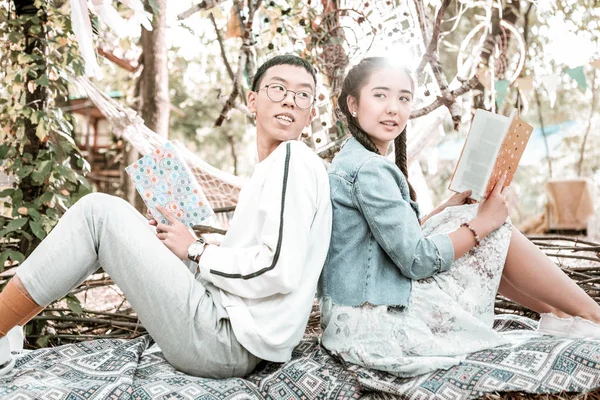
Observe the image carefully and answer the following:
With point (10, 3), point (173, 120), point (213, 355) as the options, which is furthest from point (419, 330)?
point (173, 120)

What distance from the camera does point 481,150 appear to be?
1.80 meters

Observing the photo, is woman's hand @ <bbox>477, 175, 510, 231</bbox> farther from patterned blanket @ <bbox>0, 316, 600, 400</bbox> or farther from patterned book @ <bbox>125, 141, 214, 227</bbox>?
patterned book @ <bbox>125, 141, 214, 227</bbox>

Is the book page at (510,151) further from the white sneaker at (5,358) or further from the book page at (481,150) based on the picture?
the white sneaker at (5,358)

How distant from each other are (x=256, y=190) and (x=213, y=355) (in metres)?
0.46

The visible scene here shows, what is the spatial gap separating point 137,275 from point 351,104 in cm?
81

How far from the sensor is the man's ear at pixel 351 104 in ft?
6.34

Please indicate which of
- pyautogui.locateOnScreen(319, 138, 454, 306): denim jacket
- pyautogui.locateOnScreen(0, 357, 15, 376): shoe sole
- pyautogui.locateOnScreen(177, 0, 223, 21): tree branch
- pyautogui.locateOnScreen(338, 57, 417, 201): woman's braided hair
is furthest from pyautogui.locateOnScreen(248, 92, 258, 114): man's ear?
pyautogui.locateOnScreen(177, 0, 223, 21): tree branch

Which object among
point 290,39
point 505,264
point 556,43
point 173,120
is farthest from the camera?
point 173,120

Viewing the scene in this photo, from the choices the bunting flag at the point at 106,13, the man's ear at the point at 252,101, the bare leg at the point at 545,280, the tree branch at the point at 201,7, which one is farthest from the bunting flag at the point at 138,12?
the bare leg at the point at 545,280

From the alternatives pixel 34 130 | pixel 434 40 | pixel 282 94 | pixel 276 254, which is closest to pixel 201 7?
pixel 34 130

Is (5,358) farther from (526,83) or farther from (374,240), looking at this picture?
(526,83)

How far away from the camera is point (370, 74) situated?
1.89 meters

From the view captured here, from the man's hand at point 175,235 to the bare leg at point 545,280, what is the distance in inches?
36.9

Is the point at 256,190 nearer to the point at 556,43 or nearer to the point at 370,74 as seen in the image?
the point at 370,74
